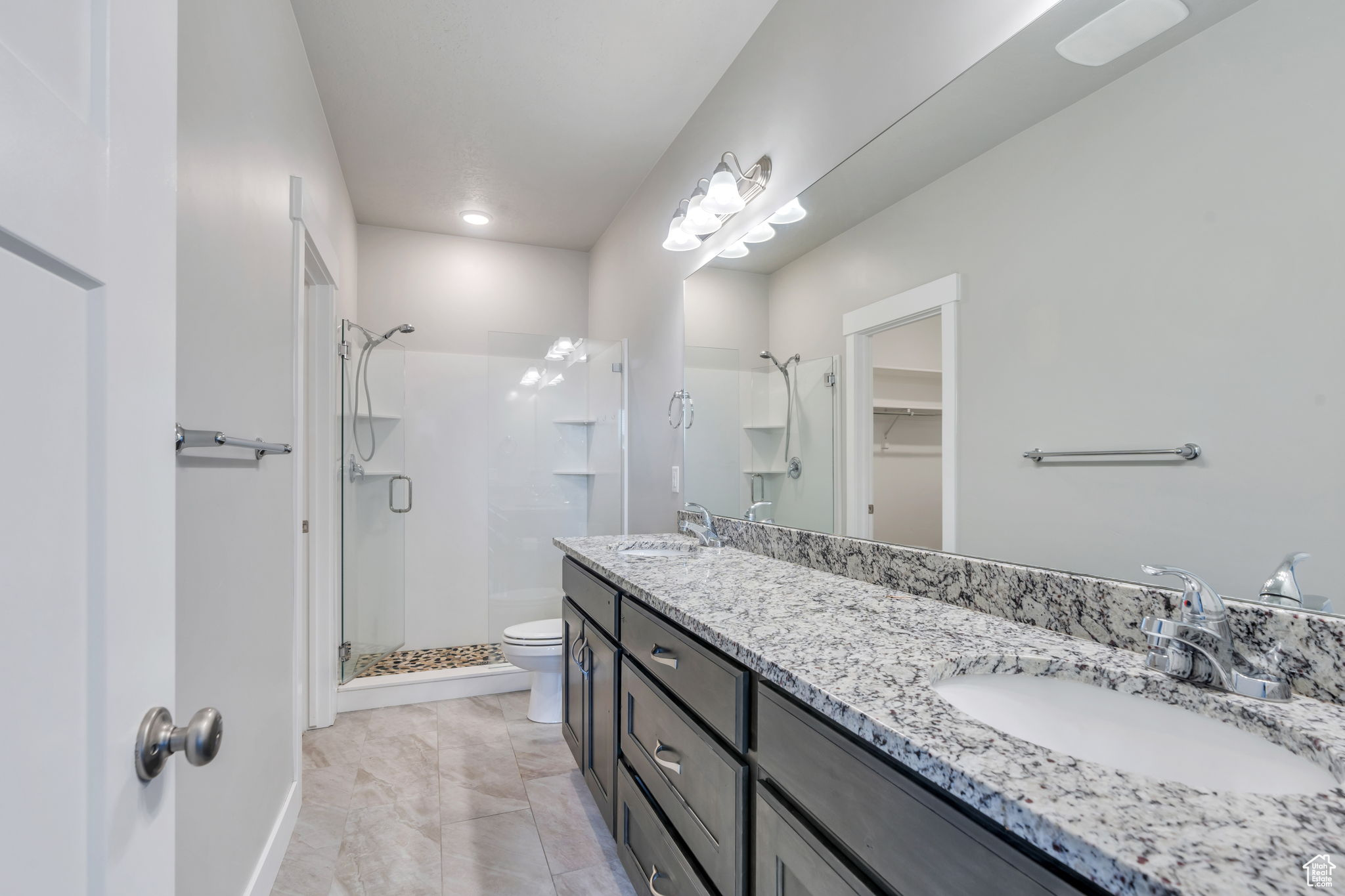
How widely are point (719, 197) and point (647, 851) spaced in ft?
6.17

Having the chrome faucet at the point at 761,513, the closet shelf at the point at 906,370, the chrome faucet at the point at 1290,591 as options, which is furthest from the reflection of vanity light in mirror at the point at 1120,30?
the chrome faucet at the point at 761,513

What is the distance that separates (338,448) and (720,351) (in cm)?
181

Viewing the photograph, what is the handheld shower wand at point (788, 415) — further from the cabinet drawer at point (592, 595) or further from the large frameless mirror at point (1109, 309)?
the cabinet drawer at point (592, 595)

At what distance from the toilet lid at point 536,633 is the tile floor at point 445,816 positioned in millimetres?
398

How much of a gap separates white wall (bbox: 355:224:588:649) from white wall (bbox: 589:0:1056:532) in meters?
0.70

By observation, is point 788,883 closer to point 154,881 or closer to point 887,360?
point 154,881

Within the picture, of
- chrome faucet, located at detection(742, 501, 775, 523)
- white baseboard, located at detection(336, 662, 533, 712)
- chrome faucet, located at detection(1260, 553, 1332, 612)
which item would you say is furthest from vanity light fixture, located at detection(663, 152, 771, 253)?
white baseboard, located at detection(336, 662, 533, 712)

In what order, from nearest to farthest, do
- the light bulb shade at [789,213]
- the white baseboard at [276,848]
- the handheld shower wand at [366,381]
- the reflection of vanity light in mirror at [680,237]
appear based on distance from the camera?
the white baseboard at [276,848], the light bulb shade at [789,213], the reflection of vanity light in mirror at [680,237], the handheld shower wand at [366,381]

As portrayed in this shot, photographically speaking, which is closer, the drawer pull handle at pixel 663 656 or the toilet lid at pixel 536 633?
the drawer pull handle at pixel 663 656

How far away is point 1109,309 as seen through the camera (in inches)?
39.8

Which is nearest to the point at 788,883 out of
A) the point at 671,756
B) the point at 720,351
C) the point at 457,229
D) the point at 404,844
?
the point at 671,756

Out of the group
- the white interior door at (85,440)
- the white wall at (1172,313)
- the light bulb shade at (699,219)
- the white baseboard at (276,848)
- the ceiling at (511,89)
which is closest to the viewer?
the white interior door at (85,440)

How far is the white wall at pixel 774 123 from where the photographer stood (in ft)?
4.46

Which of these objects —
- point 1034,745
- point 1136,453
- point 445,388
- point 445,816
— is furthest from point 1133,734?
point 445,388
